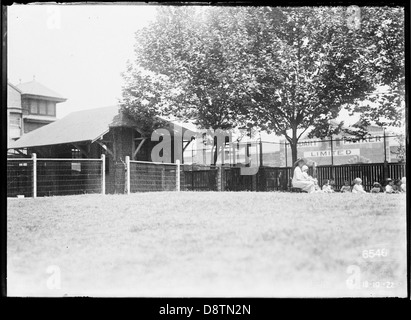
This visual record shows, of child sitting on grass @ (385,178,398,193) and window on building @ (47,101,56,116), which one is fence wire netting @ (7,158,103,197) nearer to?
window on building @ (47,101,56,116)

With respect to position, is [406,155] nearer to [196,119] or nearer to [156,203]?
[196,119]

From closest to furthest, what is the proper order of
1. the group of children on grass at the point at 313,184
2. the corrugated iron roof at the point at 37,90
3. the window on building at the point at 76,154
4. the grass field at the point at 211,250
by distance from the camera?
the grass field at the point at 211,250
the corrugated iron roof at the point at 37,90
the group of children on grass at the point at 313,184
the window on building at the point at 76,154

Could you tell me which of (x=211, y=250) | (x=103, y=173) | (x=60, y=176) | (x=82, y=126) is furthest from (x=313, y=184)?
(x=60, y=176)

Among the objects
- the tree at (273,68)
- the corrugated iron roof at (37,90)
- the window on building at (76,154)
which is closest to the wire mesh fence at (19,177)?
the window on building at (76,154)

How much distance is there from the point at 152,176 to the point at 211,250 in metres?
0.53

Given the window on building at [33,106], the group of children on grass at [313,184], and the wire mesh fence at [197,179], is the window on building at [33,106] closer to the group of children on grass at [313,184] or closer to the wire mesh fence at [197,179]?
the wire mesh fence at [197,179]

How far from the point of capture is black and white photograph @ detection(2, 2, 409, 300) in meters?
1.80

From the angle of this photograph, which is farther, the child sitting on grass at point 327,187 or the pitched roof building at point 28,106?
the child sitting on grass at point 327,187

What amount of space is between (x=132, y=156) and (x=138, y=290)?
2.19ft

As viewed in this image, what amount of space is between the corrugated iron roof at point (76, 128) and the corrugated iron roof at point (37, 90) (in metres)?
0.12

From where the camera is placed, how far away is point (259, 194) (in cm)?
204

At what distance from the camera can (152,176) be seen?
2.10 metres

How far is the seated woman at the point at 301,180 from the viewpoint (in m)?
2.07

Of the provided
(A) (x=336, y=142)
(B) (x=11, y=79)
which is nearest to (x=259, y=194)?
(A) (x=336, y=142)
